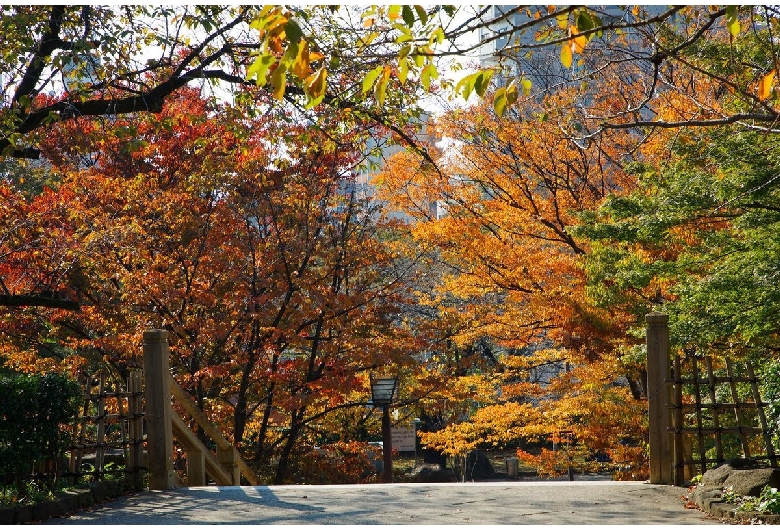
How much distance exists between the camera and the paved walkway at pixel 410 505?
6.26m

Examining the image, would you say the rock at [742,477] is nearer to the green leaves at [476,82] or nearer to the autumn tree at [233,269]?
the green leaves at [476,82]

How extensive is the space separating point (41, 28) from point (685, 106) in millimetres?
9060

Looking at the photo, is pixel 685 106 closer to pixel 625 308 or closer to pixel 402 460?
pixel 625 308

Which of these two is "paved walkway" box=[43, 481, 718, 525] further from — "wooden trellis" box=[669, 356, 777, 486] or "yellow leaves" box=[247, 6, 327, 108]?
"yellow leaves" box=[247, 6, 327, 108]

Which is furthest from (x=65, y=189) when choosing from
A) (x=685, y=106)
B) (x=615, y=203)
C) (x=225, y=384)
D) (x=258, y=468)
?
(x=685, y=106)

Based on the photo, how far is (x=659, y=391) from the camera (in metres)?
7.67

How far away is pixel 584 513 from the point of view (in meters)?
6.45

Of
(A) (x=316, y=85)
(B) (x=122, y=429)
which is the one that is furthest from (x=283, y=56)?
(B) (x=122, y=429)

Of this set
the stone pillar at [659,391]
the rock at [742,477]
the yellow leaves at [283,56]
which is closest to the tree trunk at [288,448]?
the stone pillar at [659,391]

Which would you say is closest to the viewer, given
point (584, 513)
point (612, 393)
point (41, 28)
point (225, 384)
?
point (584, 513)

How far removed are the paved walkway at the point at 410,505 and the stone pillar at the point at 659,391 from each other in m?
0.32

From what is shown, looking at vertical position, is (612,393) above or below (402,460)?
above

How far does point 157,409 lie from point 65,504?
60.3 inches

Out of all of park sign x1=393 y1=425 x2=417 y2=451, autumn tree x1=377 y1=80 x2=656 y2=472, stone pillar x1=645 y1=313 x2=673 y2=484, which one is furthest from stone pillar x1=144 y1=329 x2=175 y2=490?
park sign x1=393 y1=425 x2=417 y2=451
